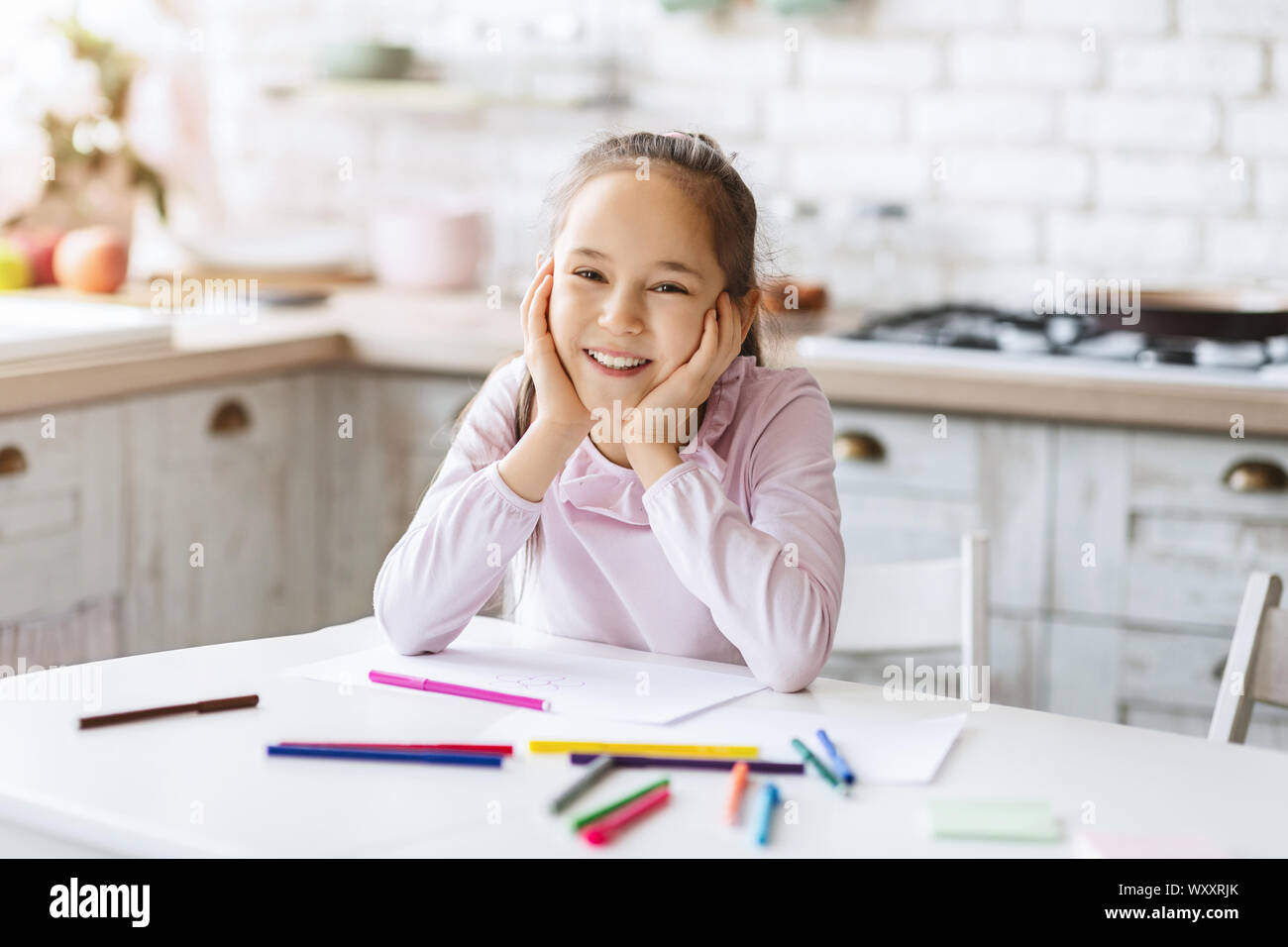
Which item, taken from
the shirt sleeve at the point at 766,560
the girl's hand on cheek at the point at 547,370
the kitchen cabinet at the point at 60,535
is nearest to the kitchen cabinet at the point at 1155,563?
the shirt sleeve at the point at 766,560

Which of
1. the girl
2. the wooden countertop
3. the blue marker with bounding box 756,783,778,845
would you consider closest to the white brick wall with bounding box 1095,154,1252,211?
the wooden countertop

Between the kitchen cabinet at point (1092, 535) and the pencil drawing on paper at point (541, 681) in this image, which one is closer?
the pencil drawing on paper at point (541, 681)

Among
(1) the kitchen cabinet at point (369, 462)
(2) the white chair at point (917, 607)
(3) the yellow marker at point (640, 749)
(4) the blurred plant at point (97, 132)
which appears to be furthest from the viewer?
(4) the blurred plant at point (97, 132)

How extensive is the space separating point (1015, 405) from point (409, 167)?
146 cm

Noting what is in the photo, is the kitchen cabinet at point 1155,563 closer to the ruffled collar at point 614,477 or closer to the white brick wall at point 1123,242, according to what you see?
the white brick wall at point 1123,242

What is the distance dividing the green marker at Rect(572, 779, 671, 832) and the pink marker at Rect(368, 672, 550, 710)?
0.57 feet

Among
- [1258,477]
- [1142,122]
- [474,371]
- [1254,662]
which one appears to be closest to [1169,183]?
[1142,122]

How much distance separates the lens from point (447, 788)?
2.98ft

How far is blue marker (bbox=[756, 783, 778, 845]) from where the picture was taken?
0.84m

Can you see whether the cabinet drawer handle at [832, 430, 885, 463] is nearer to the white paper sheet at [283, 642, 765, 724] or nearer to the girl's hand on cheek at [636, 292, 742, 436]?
the girl's hand on cheek at [636, 292, 742, 436]

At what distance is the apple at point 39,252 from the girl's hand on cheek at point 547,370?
152cm

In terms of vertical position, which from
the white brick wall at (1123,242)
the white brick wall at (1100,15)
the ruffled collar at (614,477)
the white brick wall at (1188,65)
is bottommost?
the ruffled collar at (614,477)

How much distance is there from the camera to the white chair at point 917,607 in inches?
58.1

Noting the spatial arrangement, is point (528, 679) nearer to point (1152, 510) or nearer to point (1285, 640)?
point (1285, 640)
